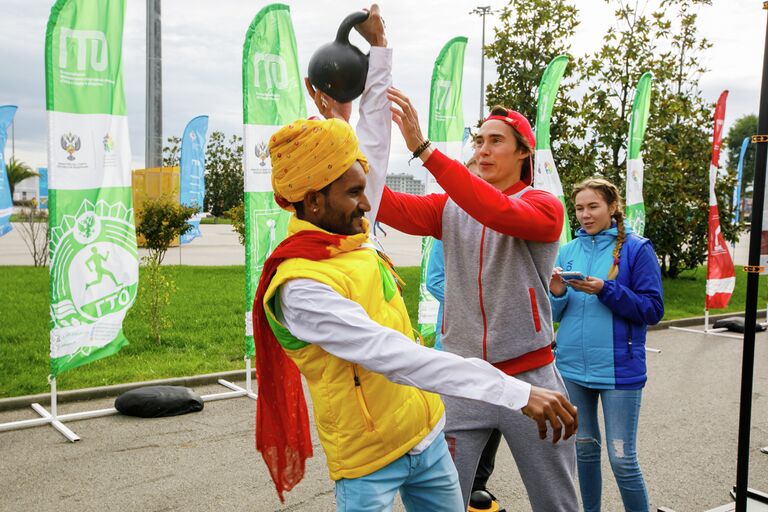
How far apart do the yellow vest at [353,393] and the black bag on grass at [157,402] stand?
4.58 metres

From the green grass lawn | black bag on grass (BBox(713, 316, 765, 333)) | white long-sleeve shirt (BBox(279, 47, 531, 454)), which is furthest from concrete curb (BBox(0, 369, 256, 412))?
black bag on grass (BBox(713, 316, 765, 333))

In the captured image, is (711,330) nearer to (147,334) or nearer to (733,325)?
(733,325)

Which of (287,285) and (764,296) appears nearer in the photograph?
(287,285)

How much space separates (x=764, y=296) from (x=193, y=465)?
52.6ft

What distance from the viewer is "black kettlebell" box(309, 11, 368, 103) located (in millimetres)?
2264

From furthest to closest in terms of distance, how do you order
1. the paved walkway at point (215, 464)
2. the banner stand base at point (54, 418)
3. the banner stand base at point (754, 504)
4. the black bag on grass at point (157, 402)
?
the black bag on grass at point (157, 402), the banner stand base at point (54, 418), the paved walkway at point (215, 464), the banner stand base at point (754, 504)

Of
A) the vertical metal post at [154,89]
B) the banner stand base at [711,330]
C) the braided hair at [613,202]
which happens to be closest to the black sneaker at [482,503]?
the braided hair at [613,202]

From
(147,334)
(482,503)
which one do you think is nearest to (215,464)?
(482,503)

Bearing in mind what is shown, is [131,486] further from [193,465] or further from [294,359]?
[294,359]

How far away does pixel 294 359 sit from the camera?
197cm

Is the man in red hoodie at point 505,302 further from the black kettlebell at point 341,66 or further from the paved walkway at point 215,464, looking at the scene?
the paved walkway at point 215,464

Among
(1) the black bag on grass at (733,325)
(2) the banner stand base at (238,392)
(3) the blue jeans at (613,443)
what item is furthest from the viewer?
(1) the black bag on grass at (733,325)

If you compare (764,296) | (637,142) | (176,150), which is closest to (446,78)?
(637,142)

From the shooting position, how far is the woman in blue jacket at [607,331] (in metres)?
3.45
